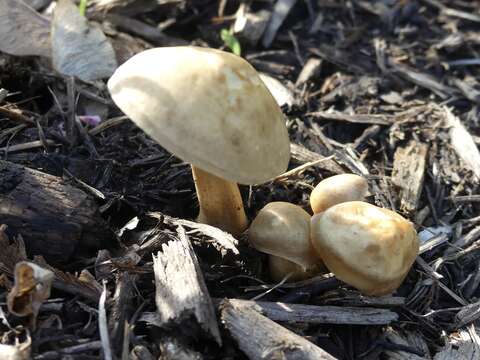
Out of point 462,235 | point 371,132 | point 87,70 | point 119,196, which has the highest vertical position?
point 87,70

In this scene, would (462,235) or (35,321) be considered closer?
(35,321)

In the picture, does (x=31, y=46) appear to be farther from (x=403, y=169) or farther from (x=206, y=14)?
(x=403, y=169)

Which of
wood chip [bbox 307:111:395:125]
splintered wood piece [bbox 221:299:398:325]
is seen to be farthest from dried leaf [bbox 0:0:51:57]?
splintered wood piece [bbox 221:299:398:325]

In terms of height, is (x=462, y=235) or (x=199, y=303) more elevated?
(x=199, y=303)

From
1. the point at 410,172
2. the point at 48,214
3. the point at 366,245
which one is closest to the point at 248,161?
the point at 366,245

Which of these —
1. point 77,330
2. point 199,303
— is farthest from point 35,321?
point 199,303

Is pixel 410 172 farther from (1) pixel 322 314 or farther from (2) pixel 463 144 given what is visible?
(1) pixel 322 314

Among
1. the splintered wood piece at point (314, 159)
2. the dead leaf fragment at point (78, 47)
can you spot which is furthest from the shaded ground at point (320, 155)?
the dead leaf fragment at point (78, 47)

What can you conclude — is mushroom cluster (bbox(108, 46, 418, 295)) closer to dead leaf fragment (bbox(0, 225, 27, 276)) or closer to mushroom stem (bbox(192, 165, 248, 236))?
mushroom stem (bbox(192, 165, 248, 236))
